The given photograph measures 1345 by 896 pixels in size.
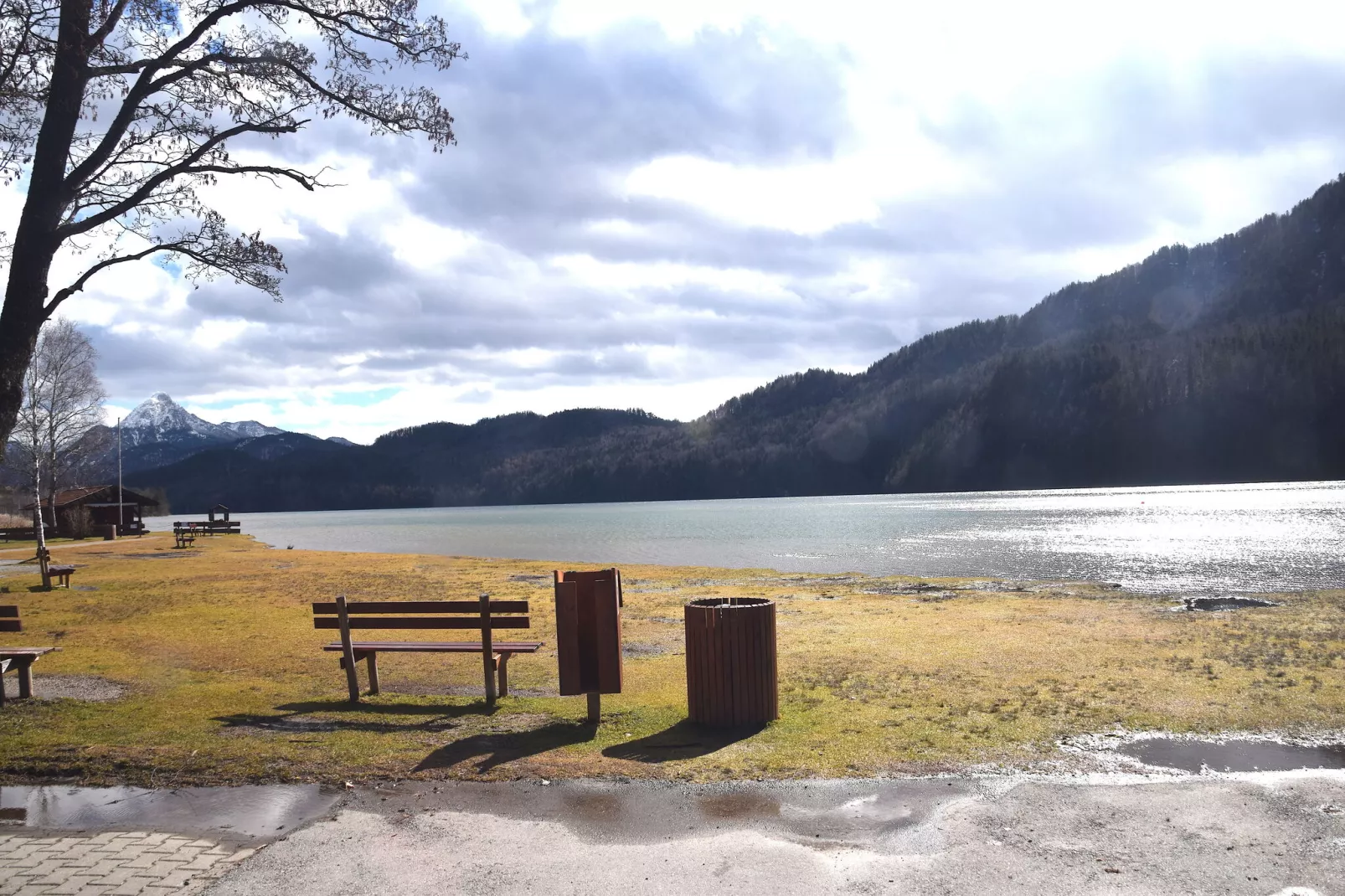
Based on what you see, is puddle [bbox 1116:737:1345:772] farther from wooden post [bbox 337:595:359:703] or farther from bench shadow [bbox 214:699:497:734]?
wooden post [bbox 337:595:359:703]

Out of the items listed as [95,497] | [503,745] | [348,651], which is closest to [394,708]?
[348,651]

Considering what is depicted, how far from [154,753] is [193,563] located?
91.8ft

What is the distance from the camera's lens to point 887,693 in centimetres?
952

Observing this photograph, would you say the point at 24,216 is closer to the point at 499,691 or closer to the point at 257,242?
the point at 257,242

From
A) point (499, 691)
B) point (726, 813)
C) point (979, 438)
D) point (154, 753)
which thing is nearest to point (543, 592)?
point (499, 691)

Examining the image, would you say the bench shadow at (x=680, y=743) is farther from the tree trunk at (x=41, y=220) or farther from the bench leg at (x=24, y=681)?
the bench leg at (x=24, y=681)

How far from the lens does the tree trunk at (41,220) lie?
6680mm


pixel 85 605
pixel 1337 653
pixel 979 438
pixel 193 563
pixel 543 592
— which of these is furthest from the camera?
pixel 979 438

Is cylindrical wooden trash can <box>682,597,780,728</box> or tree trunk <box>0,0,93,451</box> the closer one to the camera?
tree trunk <box>0,0,93,451</box>

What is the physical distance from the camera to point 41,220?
6.81 m

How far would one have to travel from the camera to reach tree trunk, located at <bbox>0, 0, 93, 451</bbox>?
6680 mm

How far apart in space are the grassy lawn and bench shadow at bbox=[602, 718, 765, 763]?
3 centimetres

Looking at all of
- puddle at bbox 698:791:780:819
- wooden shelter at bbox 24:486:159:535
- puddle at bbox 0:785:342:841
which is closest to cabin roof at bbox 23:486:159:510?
wooden shelter at bbox 24:486:159:535

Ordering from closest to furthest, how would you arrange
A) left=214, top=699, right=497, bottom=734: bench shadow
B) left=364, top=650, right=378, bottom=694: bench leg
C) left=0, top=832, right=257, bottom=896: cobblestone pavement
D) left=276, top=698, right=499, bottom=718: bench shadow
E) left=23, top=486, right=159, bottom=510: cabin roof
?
left=0, top=832, right=257, bottom=896: cobblestone pavement → left=214, top=699, right=497, bottom=734: bench shadow → left=276, top=698, right=499, bottom=718: bench shadow → left=364, top=650, right=378, bottom=694: bench leg → left=23, top=486, right=159, bottom=510: cabin roof
